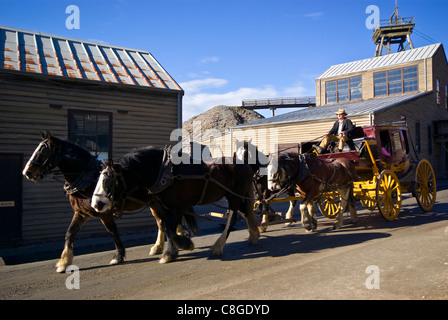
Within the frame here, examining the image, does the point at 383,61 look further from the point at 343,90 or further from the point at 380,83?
the point at 343,90

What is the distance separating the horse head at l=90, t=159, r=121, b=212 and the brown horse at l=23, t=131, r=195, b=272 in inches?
19.2

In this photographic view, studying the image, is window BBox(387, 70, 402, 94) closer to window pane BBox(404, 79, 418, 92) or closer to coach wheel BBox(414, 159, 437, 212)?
window pane BBox(404, 79, 418, 92)

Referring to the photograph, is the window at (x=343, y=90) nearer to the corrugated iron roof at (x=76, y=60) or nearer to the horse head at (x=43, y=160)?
the corrugated iron roof at (x=76, y=60)

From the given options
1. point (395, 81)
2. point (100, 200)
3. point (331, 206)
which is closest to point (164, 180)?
point (100, 200)

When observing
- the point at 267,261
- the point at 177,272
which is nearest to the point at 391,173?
the point at 267,261

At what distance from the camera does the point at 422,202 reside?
410 inches

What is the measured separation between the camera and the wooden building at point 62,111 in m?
8.50

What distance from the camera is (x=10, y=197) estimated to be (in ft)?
27.7

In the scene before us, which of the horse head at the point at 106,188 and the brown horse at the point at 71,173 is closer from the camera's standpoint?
the horse head at the point at 106,188

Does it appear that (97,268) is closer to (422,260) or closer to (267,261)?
(267,261)

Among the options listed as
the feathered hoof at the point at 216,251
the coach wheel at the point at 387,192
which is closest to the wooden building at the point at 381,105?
the coach wheel at the point at 387,192

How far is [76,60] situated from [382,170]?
9.14m

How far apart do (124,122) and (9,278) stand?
5410 millimetres

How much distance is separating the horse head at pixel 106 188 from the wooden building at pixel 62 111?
4.28 metres
